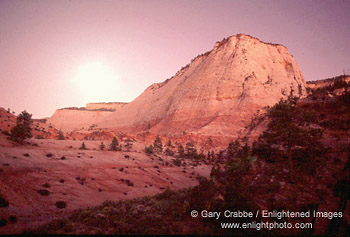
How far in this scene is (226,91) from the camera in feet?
146

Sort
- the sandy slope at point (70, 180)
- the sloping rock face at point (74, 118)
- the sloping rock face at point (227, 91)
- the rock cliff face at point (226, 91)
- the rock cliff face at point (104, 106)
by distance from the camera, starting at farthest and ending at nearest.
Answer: the rock cliff face at point (104, 106) < the sloping rock face at point (74, 118) < the sloping rock face at point (227, 91) < the rock cliff face at point (226, 91) < the sandy slope at point (70, 180)

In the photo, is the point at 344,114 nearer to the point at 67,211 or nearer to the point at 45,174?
the point at 67,211

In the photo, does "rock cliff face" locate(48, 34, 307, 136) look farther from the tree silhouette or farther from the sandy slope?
the tree silhouette

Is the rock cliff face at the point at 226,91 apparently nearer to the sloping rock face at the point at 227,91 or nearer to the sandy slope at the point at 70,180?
the sloping rock face at the point at 227,91

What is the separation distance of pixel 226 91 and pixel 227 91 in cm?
25

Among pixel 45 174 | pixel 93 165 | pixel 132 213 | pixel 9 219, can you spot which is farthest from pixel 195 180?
pixel 9 219

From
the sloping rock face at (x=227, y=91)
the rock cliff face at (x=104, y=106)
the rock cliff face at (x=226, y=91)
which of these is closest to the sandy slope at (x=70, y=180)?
the rock cliff face at (x=226, y=91)

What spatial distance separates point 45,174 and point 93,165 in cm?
553

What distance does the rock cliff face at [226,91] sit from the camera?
39.5 metres

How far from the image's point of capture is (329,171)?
741 centimetres

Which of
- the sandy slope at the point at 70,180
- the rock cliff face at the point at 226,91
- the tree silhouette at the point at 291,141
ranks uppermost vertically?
the rock cliff face at the point at 226,91

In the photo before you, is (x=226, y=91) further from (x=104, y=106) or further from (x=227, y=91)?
(x=104, y=106)

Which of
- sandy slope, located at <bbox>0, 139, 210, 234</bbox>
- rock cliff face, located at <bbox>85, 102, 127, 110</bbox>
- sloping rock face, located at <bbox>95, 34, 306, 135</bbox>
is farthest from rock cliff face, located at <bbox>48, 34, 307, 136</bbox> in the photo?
rock cliff face, located at <bbox>85, 102, 127, 110</bbox>

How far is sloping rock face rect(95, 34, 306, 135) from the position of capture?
39.7 metres
